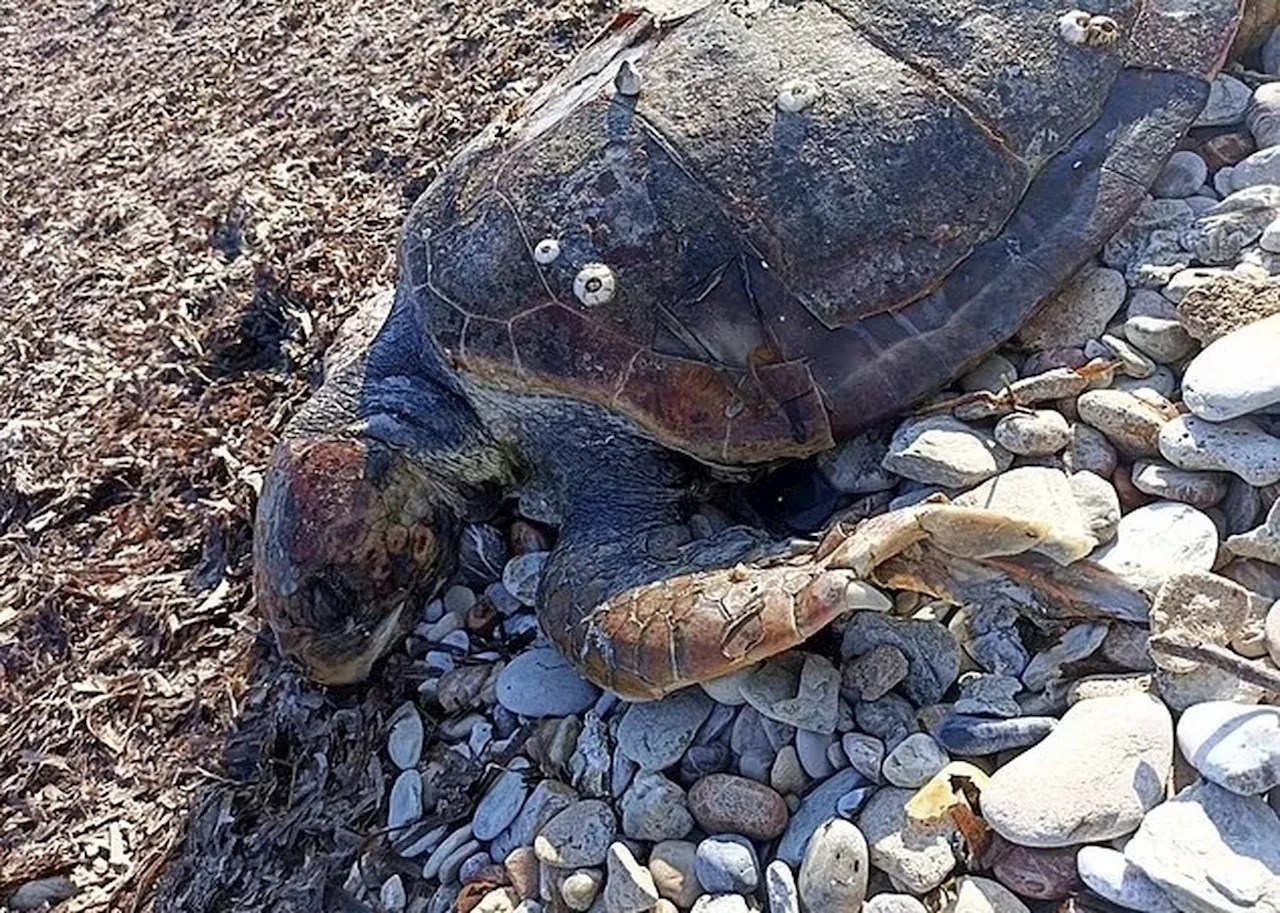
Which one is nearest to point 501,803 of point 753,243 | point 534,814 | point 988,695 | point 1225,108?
point 534,814

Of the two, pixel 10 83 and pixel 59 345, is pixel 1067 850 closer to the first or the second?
pixel 59 345

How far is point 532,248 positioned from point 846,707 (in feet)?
3.51

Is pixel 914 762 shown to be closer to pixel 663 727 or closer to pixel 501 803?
pixel 663 727

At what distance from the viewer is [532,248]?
2.39 m

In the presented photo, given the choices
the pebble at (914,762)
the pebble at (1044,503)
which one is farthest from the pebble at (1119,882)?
the pebble at (1044,503)

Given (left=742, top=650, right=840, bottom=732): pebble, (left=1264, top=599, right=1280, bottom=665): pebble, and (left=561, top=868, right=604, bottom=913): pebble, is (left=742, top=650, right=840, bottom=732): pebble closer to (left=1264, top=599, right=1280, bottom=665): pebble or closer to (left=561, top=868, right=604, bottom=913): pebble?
(left=561, top=868, right=604, bottom=913): pebble

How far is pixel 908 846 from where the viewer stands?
176 centimetres

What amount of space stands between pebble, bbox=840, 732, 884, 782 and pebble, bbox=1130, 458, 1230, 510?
0.63 m

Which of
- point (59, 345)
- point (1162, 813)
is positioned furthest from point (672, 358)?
point (59, 345)

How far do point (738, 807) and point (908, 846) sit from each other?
0.31 meters

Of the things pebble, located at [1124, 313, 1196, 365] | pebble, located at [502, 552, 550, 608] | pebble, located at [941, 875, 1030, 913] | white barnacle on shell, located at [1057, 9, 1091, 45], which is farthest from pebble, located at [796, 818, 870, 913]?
white barnacle on shell, located at [1057, 9, 1091, 45]

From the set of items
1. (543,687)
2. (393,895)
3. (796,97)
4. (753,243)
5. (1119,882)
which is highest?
(796,97)

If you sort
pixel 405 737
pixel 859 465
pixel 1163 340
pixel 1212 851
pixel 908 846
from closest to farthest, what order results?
1. pixel 1212 851
2. pixel 908 846
3. pixel 1163 340
4. pixel 859 465
5. pixel 405 737

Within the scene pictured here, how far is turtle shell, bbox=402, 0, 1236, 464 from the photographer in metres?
2.31
